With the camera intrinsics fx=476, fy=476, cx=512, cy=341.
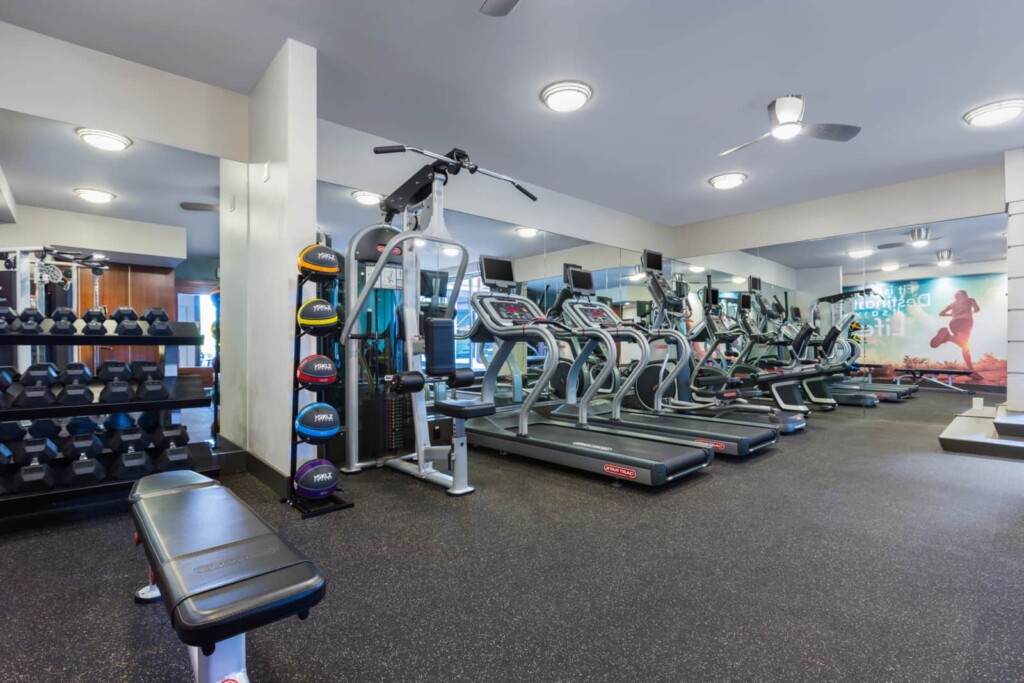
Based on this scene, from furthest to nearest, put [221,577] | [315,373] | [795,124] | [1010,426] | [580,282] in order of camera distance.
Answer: [580,282], [1010,426], [795,124], [315,373], [221,577]

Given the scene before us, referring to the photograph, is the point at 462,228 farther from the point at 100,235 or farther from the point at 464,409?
the point at 100,235

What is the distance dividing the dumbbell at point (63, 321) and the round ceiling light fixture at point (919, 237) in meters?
8.52

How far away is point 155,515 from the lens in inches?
53.1

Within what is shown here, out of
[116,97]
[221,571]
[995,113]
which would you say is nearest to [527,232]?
[116,97]

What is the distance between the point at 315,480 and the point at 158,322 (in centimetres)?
139

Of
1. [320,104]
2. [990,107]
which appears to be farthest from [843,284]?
[320,104]

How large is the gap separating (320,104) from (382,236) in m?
1.31

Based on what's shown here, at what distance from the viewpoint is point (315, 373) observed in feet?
9.30

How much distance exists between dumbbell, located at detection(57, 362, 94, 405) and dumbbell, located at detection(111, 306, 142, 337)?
0.30m

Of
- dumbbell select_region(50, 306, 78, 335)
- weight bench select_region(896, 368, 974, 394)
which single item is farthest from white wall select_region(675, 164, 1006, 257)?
dumbbell select_region(50, 306, 78, 335)

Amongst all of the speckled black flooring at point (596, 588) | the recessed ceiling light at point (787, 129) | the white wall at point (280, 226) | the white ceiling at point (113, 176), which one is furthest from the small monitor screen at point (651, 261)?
the white ceiling at point (113, 176)

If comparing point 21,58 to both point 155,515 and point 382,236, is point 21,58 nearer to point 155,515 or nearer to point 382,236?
point 382,236

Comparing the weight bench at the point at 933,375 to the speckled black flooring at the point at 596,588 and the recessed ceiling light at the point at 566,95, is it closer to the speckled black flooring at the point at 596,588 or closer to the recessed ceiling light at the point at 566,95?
the speckled black flooring at the point at 596,588

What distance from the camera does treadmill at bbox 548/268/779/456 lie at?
4203mm
